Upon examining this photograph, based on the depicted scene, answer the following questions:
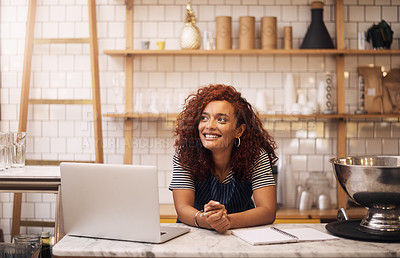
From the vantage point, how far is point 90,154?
4.07 metres

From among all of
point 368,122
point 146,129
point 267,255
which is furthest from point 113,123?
point 267,255

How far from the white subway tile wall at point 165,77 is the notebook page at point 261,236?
2263 millimetres

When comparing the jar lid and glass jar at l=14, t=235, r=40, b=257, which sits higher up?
the jar lid

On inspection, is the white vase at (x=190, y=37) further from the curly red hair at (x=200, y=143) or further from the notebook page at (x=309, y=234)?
the notebook page at (x=309, y=234)

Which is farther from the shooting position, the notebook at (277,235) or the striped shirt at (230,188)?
the striped shirt at (230,188)

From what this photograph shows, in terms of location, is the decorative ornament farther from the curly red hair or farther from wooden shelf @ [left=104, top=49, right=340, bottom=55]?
the curly red hair

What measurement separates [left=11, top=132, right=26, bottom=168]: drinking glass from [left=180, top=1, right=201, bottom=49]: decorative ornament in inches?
63.7

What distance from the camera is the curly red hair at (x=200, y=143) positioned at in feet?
7.55

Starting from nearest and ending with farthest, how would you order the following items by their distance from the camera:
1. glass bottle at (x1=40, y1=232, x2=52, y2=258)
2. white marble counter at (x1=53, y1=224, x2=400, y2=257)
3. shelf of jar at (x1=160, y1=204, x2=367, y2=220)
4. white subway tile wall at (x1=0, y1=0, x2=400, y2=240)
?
white marble counter at (x1=53, y1=224, x2=400, y2=257), glass bottle at (x1=40, y1=232, x2=52, y2=258), shelf of jar at (x1=160, y1=204, x2=367, y2=220), white subway tile wall at (x1=0, y1=0, x2=400, y2=240)

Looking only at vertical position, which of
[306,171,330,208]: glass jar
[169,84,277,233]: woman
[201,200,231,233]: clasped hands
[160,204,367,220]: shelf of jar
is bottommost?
[160,204,367,220]: shelf of jar

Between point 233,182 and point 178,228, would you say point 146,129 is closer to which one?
point 233,182

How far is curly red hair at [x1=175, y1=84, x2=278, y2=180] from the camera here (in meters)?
2.30

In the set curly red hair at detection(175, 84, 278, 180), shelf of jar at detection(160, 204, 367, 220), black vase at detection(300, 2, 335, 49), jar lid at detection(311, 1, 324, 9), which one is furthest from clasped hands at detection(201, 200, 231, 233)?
jar lid at detection(311, 1, 324, 9)

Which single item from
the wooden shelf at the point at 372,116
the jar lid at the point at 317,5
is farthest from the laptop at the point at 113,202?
the jar lid at the point at 317,5
